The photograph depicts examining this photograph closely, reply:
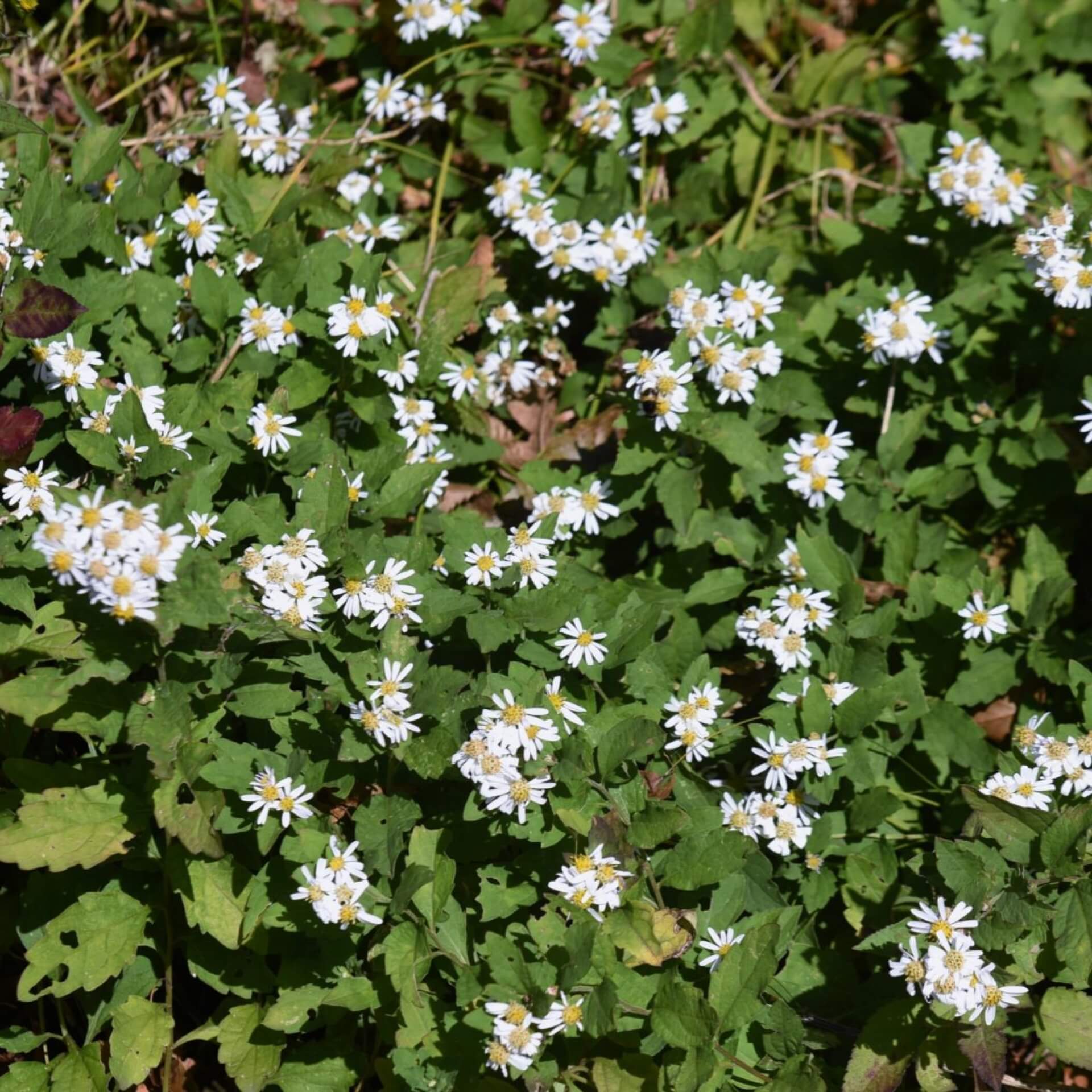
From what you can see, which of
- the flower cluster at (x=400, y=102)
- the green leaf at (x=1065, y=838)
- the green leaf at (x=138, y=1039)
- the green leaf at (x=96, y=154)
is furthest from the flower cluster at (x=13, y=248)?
the green leaf at (x=1065, y=838)

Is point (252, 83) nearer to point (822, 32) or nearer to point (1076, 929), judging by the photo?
point (822, 32)

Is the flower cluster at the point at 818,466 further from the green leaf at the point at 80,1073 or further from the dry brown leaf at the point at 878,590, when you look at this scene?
the green leaf at the point at 80,1073

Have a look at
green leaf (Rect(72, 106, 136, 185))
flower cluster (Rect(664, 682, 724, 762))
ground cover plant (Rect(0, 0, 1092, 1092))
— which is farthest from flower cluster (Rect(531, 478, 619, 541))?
green leaf (Rect(72, 106, 136, 185))

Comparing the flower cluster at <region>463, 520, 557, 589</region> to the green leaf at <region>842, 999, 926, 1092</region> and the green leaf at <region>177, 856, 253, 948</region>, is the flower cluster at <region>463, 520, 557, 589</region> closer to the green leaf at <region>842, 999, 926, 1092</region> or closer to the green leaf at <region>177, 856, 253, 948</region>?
the green leaf at <region>177, 856, 253, 948</region>

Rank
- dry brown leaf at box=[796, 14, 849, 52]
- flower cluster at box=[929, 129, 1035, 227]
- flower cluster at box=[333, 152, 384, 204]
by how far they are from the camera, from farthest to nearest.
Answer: dry brown leaf at box=[796, 14, 849, 52] → flower cluster at box=[333, 152, 384, 204] → flower cluster at box=[929, 129, 1035, 227]

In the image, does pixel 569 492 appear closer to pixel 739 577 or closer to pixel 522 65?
pixel 739 577

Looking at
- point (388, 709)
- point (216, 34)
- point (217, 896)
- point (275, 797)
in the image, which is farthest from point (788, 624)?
point (216, 34)
